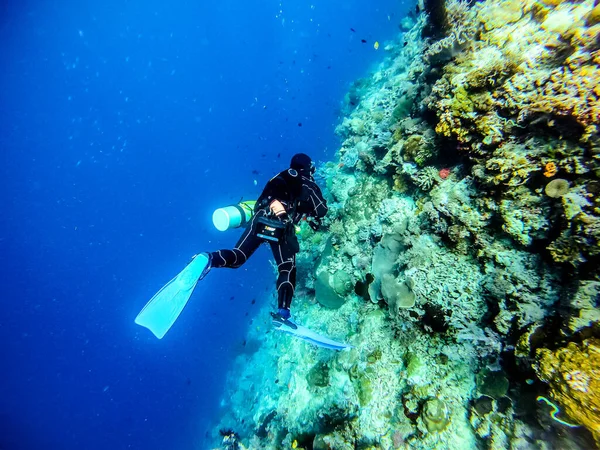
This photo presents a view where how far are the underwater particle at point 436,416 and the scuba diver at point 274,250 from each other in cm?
179

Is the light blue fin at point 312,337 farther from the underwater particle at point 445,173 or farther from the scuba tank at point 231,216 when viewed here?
the underwater particle at point 445,173

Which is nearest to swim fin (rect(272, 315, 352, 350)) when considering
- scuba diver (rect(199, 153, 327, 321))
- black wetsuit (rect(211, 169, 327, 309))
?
scuba diver (rect(199, 153, 327, 321))

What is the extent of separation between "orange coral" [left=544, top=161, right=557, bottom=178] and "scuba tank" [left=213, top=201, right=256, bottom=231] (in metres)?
5.85

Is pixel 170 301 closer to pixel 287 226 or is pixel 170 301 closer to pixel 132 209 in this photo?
pixel 287 226

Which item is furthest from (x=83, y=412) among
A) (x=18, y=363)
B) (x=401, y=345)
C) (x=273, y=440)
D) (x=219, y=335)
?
(x=401, y=345)

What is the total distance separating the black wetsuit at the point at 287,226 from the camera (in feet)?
19.1

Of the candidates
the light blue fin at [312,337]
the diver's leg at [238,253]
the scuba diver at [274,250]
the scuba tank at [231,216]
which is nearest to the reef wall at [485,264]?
the light blue fin at [312,337]

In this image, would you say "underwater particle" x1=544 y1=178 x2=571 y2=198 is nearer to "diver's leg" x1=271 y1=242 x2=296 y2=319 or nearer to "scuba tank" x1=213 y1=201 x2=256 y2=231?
"diver's leg" x1=271 y1=242 x2=296 y2=319

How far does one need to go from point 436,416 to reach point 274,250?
404cm

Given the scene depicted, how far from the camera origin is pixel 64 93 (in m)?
64.1

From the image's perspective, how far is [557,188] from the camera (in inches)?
117

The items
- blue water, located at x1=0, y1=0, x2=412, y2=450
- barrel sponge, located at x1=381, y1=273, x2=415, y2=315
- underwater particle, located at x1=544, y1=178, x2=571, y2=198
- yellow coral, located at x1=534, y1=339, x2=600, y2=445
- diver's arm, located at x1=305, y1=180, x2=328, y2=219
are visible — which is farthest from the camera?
blue water, located at x1=0, y1=0, x2=412, y2=450

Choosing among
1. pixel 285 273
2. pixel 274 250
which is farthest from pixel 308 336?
pixel 274 250

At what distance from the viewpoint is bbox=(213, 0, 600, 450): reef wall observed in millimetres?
2701
